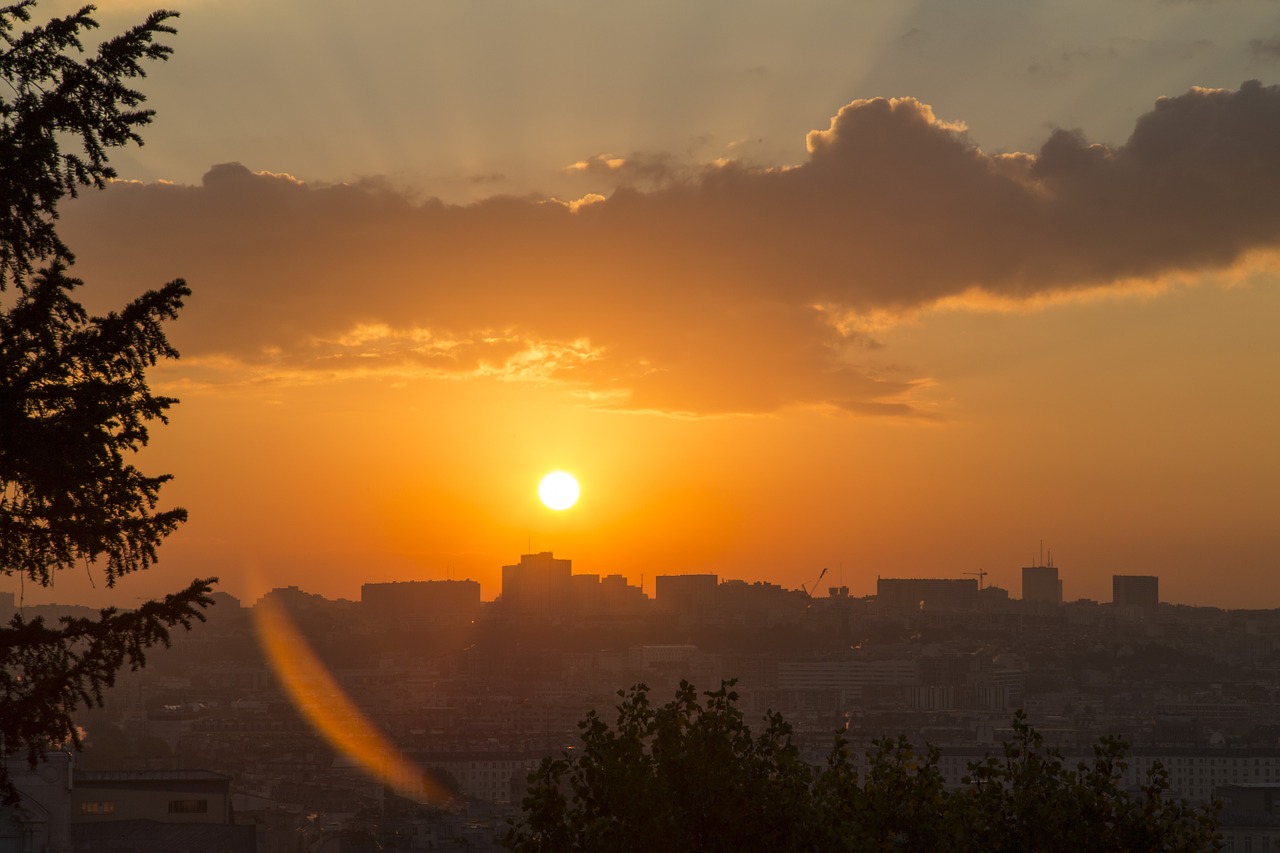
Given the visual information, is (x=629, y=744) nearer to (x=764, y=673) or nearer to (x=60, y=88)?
(x=60, y=88)

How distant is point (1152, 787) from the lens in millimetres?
14133

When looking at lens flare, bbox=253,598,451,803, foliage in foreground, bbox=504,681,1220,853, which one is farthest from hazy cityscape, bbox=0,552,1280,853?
foliage in foreground, bbox=504,681,1220,853

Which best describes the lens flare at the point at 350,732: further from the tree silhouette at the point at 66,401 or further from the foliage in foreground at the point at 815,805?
the tree silhouette at the point at 66,401

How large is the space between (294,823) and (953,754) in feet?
182

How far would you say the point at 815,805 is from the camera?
1397cm

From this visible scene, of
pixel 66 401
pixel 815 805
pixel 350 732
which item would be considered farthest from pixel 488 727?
pixel 66 401

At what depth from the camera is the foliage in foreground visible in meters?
13.8

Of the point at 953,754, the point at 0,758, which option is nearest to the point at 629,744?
the point at 0,758

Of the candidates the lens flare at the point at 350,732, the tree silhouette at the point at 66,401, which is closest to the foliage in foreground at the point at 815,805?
the tree silhouette at the point at 66,401

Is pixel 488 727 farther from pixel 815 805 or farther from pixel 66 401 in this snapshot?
pixel 66 401

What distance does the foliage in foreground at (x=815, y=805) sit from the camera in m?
13.8

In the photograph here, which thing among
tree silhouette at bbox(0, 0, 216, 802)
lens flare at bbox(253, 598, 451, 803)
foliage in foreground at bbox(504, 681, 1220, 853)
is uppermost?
tree silhouette at bbox(0, 0, 216, 802)

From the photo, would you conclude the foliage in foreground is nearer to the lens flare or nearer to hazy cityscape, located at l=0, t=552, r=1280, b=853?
hazy cityscape, located at l=0, t=552, r=1280, b=853

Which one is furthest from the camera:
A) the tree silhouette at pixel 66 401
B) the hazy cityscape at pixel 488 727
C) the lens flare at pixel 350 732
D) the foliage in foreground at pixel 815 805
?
the lens flare at pixel 350 732
